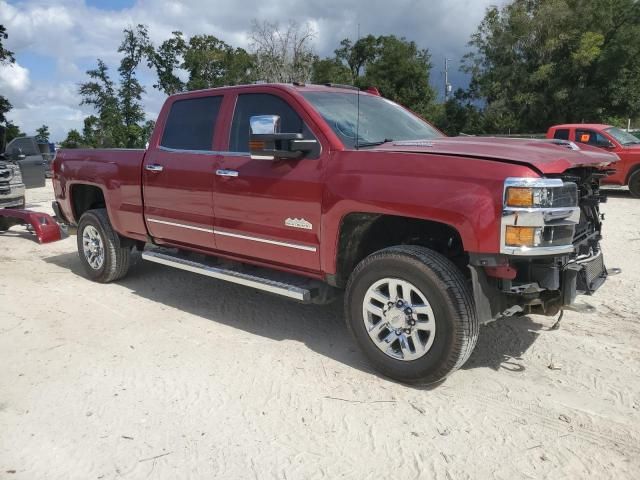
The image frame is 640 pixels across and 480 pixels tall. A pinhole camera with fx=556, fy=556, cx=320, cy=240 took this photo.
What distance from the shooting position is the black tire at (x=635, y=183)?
1270 cm

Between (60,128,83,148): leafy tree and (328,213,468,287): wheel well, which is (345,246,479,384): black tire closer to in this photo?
(328,213,468,287): wheel well

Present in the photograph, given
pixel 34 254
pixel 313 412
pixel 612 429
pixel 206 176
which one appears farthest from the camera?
pixel 34 254

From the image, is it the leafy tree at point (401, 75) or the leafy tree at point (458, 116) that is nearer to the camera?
the leafy tree at point (458, 116)

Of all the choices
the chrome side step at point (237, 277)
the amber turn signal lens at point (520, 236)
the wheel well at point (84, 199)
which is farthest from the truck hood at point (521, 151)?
the wheel well at point (84, 199)

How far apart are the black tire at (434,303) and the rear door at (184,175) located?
1761 mm

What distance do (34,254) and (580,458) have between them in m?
7.48

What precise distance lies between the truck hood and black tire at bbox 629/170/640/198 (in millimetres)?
9886

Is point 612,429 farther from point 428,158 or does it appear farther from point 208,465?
point 208,465

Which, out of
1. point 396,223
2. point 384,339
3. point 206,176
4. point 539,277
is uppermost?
point 206,176

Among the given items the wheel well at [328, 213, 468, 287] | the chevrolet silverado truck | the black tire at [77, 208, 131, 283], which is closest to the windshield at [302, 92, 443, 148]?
the chevrolet silverado truck

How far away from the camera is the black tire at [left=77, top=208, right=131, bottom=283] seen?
19.9ft

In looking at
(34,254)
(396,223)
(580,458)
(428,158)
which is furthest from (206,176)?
(34,254)

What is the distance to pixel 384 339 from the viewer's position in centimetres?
376

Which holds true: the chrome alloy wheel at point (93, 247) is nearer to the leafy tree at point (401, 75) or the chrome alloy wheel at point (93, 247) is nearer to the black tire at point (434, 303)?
the black tire at point (434, 303)
